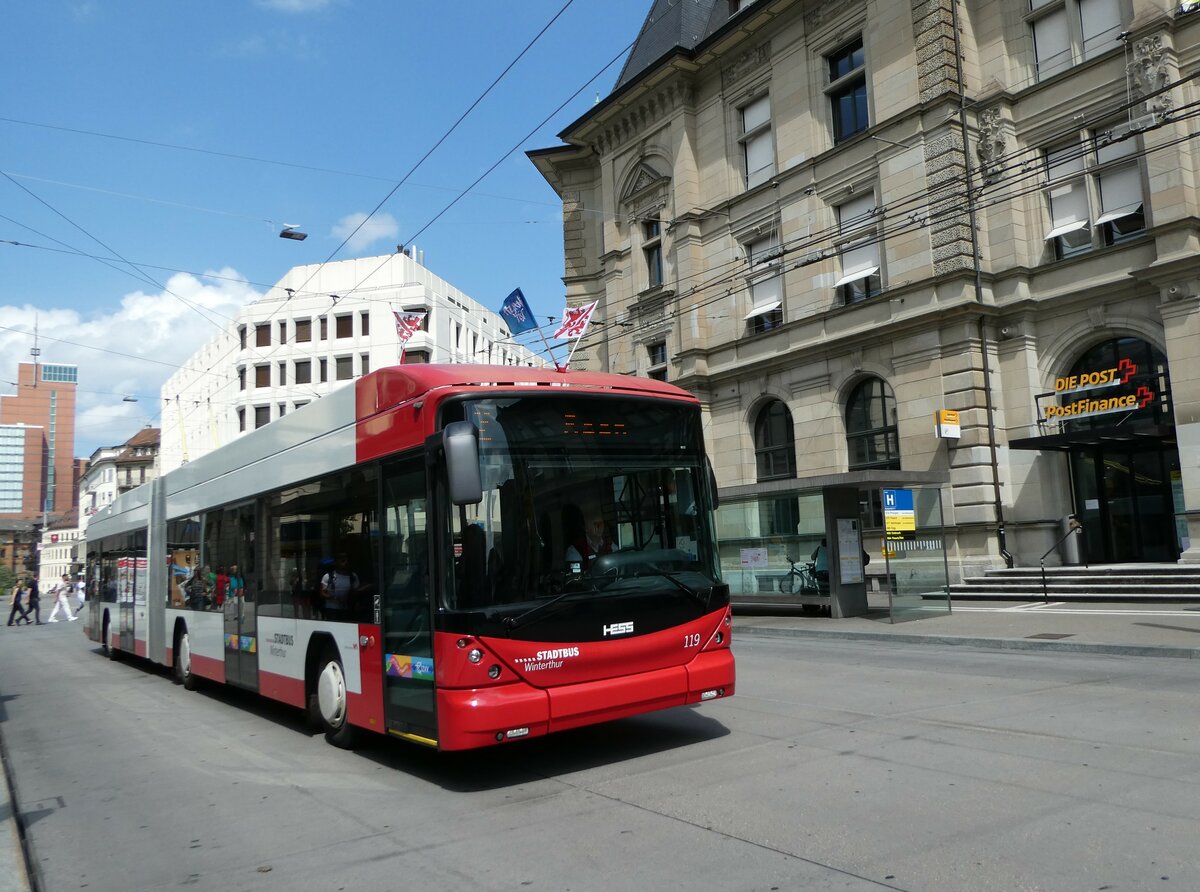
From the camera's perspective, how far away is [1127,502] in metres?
23.5

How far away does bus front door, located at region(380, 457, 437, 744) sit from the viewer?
6.83m

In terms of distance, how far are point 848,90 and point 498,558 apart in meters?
26.3

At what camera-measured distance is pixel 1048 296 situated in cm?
2420

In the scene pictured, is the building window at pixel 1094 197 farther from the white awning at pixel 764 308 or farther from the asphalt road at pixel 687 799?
the asphalt road at pixel 687 799

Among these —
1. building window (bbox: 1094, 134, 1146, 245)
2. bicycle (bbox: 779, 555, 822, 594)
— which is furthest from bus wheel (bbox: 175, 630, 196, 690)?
building window (bbox: 1094, 134, 1146, 245)

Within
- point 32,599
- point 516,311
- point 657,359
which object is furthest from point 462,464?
point 32,599

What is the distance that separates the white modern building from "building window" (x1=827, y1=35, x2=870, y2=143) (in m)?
32.3

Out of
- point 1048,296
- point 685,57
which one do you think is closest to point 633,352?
point 685,57

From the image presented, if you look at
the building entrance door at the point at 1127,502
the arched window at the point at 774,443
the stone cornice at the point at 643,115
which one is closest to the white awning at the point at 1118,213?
the building entrance door at the point at 1127,502

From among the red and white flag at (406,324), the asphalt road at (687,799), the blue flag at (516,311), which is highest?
the blue flag at (516,311)

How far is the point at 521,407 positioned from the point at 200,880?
3.52 m

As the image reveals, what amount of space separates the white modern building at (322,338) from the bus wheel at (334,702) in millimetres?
50324

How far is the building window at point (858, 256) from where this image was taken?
2739cm

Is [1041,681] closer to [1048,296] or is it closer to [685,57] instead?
[1048,296]
